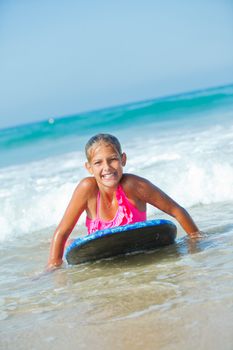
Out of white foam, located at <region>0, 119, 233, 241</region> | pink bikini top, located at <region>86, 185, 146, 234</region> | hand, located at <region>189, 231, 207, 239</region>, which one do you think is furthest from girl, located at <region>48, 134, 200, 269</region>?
white foam, located at <region>0, 119, 233, 241</region>

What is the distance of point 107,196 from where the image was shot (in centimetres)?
392

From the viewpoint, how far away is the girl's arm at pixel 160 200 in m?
3.87

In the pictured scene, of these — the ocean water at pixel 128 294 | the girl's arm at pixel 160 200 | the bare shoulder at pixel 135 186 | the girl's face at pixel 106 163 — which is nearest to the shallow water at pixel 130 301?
the ocean water at pixel 128 294

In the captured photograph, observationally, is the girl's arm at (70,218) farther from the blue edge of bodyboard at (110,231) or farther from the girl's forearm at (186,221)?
the girl's forearm at (186,221)

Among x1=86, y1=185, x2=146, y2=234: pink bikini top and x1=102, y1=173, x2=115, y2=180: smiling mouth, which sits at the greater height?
x1=102, y1=173, x2=115, y2=180: smiling mouth

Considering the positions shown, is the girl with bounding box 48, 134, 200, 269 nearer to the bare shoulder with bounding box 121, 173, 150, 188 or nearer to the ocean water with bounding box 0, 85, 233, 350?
the bare shoulder with bounding box 121, 173, 150, 188

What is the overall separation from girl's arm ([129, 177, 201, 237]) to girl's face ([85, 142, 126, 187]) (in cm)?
20

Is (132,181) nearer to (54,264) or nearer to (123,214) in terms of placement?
(123,214)

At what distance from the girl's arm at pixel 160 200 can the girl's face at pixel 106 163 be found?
0.67 ft

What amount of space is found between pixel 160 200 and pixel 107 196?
0.38 metres

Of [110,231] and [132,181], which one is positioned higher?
[132,181]

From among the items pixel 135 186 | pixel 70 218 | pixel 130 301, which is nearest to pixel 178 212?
pixel 135 186

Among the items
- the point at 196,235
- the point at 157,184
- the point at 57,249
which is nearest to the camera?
the point at 57,249

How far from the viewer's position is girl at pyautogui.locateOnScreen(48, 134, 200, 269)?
3758 millimetres
